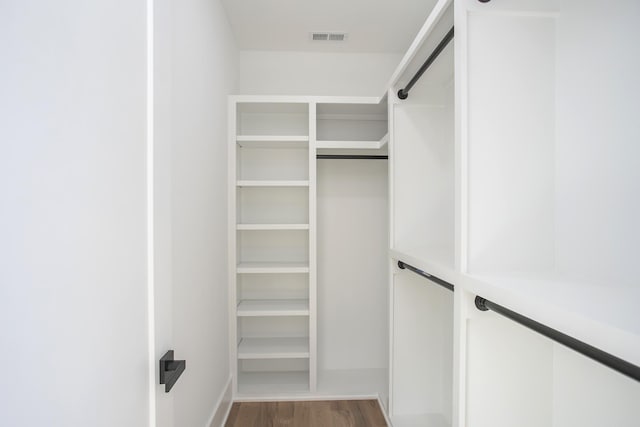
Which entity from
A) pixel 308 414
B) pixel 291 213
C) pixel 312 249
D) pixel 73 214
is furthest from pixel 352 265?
pixel 73 214

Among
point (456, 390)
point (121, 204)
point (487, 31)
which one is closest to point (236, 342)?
point (456, 390)

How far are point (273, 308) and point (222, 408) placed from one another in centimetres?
65

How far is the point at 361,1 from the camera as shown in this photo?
2.08 meters

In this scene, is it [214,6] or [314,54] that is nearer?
[214,6]

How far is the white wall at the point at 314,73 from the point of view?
8.84 ft

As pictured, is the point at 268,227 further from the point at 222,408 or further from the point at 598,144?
the point at 598,144

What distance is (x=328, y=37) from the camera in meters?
2.49

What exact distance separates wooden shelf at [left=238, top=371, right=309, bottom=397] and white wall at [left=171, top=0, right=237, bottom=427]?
28 centimetres

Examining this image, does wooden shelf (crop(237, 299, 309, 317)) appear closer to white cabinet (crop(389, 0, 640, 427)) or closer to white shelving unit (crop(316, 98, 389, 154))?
white shelving unit (crop(316, 98, 389, 154))

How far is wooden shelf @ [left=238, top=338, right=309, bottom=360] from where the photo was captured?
232 centimetres

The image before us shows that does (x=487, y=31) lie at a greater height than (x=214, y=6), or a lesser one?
lesser

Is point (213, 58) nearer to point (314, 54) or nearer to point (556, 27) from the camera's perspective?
point (314, 54)

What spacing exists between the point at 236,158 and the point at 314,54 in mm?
1070

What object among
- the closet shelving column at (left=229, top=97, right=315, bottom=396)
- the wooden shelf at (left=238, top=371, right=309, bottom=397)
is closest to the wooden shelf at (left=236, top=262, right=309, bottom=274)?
the closet shelving column at (left=229, top=97, right=315, bottom=396)
